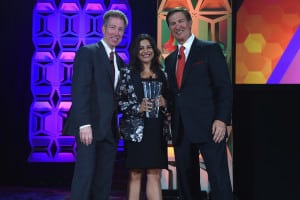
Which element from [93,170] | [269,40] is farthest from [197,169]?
[269,40]

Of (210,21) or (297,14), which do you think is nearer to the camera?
(210,21)

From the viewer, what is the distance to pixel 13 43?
4.16 m

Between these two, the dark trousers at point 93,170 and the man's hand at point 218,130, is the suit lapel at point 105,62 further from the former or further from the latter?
the man's hand at point 218,130

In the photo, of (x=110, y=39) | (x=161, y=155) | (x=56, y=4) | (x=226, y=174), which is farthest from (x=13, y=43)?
(x=226, y=174)

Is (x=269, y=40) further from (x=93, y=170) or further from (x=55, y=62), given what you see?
(x=93, y=170)

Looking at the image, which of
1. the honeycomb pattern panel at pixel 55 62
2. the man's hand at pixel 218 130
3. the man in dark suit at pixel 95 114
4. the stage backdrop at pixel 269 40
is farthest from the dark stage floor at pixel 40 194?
the stage backdrop at pixel 269 40

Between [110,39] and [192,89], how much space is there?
0.68m

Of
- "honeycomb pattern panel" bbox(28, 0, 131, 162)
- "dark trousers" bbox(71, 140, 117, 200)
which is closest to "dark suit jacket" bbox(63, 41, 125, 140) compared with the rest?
"dark trousers" bbox(71, 140, 117, 200)

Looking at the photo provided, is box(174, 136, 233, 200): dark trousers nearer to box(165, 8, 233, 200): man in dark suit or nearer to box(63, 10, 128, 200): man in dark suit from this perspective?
box(165, 8, 233, 200): man in dark suit

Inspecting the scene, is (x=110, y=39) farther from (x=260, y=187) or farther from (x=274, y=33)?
(x=274, y=33)

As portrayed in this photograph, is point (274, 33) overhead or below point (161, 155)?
overhead

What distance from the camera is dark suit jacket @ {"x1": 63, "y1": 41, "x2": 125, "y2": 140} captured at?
235cm

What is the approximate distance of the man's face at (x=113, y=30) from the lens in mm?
2459

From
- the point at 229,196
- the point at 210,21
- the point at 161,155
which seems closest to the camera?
the point at 229,196
